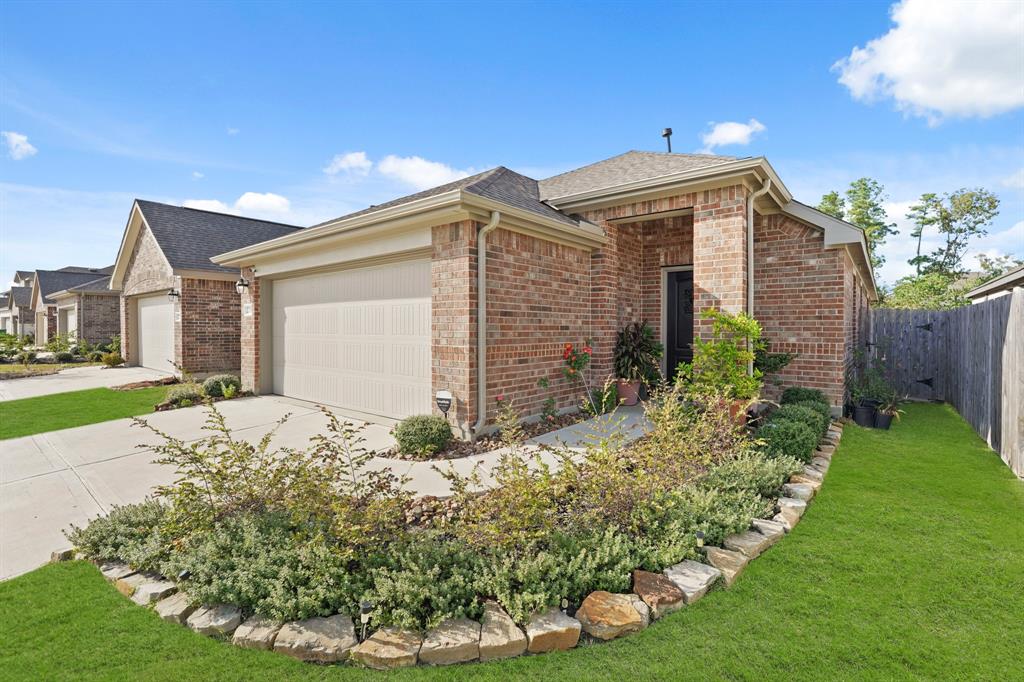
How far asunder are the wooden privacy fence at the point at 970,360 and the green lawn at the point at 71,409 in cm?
1257

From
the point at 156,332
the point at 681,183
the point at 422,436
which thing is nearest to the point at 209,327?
the point at 156,332

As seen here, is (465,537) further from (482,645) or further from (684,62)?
(684,62)

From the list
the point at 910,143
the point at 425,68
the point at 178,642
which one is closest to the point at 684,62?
the point at 425,68

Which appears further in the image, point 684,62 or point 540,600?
point 684,62

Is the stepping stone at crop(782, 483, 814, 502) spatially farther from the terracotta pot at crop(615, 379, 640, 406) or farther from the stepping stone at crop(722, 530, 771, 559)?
the terracotta pot at crop(615, 379, 640, 406)

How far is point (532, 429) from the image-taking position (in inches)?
247

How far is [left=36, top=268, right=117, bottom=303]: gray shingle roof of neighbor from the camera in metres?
25.9

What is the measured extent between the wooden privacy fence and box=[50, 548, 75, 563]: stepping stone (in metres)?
8.47

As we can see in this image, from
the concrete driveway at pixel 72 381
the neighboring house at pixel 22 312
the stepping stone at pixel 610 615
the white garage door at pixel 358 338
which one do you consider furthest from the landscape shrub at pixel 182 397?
the neighboring house at pixel 22 312

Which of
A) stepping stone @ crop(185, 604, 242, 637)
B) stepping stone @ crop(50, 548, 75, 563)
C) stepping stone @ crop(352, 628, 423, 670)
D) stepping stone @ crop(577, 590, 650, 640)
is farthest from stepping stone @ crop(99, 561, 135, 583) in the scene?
stepping stone @ crop(577, 590, 650, 640)

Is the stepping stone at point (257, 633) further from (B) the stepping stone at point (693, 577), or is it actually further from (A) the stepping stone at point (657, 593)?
(B) the stepping stone at point (693, 577)

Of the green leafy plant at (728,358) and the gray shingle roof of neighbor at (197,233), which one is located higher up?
the gray shingle roof of neighbor at (197,233)

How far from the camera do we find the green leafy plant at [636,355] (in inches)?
307

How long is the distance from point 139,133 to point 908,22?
1394 cm
